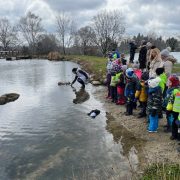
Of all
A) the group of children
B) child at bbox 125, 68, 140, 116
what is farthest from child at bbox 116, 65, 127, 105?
child at bbox 125, 68, 140, 116

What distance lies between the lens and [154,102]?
8.07 meters

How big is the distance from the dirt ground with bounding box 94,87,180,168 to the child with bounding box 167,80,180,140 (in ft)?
0.74

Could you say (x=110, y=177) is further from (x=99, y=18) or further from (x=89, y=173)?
(x=99, y=18)

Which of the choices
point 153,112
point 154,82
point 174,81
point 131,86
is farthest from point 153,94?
point 131,86

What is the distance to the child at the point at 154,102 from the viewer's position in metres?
8.01

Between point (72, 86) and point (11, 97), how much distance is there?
4340mm

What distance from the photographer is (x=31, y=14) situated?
256ft

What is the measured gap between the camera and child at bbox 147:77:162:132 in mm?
8008

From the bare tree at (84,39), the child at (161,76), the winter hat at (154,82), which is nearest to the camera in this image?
the winter hat at (154,82)

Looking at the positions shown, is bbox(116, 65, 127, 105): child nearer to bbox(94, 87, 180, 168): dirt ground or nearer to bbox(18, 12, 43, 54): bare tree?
bbox(94, 87, 180, 168): dirt ground

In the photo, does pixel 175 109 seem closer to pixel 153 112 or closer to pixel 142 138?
pixel 153 112

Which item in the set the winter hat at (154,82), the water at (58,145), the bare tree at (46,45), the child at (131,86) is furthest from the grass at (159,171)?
the bare tree at (46,45)

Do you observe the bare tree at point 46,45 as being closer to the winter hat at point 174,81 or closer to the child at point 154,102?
the child at point 154,102

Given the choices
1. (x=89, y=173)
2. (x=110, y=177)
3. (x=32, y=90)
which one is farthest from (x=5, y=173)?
(x=32, y=90)
